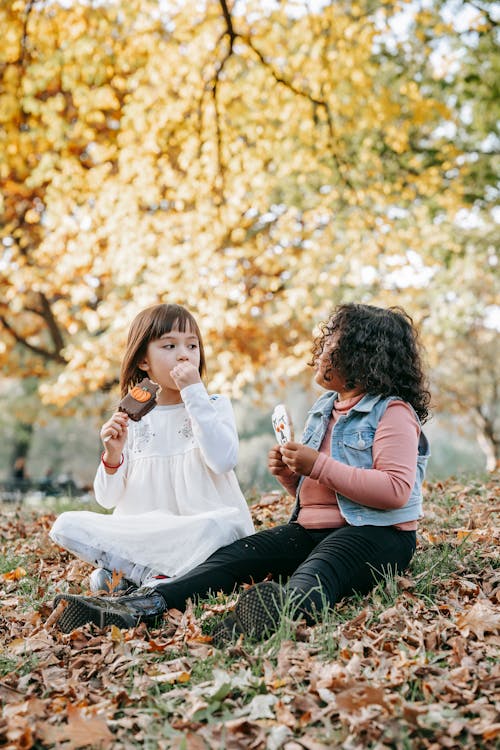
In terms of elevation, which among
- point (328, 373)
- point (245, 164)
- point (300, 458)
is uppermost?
point (245, 164)

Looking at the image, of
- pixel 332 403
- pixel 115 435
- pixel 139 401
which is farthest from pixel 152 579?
pixel 332 403

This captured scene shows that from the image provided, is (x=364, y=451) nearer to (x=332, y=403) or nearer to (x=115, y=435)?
(x=332, y=403)

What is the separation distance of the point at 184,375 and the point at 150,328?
39 cm

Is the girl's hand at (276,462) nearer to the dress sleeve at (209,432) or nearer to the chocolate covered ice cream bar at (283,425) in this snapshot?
the chocolate covered ice cream bar at (283,425)

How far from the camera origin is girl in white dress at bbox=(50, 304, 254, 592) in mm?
3193

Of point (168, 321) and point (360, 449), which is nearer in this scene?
point (360, 449)

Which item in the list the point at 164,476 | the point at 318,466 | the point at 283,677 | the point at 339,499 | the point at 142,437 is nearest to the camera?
the point at 283,677

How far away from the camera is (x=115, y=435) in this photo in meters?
3.35

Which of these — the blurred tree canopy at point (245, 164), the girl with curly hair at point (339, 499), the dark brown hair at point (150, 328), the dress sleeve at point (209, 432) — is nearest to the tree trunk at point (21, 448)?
the blurred tree canopy at point (245, 164)

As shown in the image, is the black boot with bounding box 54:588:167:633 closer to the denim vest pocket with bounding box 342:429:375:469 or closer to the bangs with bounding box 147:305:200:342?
the denim vest pocket with bounding box 342:429:375:469

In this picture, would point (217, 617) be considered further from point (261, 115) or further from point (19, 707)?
point (261, 115)

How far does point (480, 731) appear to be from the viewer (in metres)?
1.83

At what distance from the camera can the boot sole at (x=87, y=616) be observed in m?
2.74

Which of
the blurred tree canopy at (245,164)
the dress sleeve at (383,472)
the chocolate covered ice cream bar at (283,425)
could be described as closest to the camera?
the dress sleeve at (383,472)
